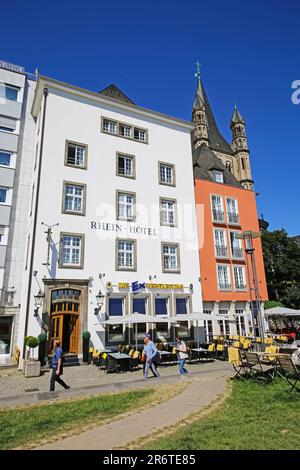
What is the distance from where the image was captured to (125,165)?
72.5ft

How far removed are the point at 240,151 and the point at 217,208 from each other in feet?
126

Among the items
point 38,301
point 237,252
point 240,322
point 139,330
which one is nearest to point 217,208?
point 237,252

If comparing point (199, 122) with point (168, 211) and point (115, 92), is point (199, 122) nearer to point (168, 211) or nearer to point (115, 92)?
point (115, 92)

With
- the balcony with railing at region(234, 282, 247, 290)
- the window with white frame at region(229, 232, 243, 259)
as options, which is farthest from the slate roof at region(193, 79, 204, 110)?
the balcony with railing at region(234, 282, 247, 290)

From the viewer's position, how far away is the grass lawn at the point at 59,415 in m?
6.02

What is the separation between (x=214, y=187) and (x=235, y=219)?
3.36 m

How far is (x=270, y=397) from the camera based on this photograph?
8227 millimetres

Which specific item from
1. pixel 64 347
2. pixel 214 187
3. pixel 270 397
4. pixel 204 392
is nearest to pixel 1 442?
pixel 204 392

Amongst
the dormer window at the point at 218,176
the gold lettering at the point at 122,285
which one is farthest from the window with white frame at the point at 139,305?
the dormer window at the point at 218,176

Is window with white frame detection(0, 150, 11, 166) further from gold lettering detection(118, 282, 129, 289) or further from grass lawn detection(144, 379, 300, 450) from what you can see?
grass lawn detection(144, 379, 300, 450)

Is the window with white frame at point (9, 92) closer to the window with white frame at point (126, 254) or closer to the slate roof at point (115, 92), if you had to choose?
the slate roof at point (115, 92)

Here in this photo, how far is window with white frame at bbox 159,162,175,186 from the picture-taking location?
23266 mm

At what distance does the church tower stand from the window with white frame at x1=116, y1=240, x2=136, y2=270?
41.8 m
